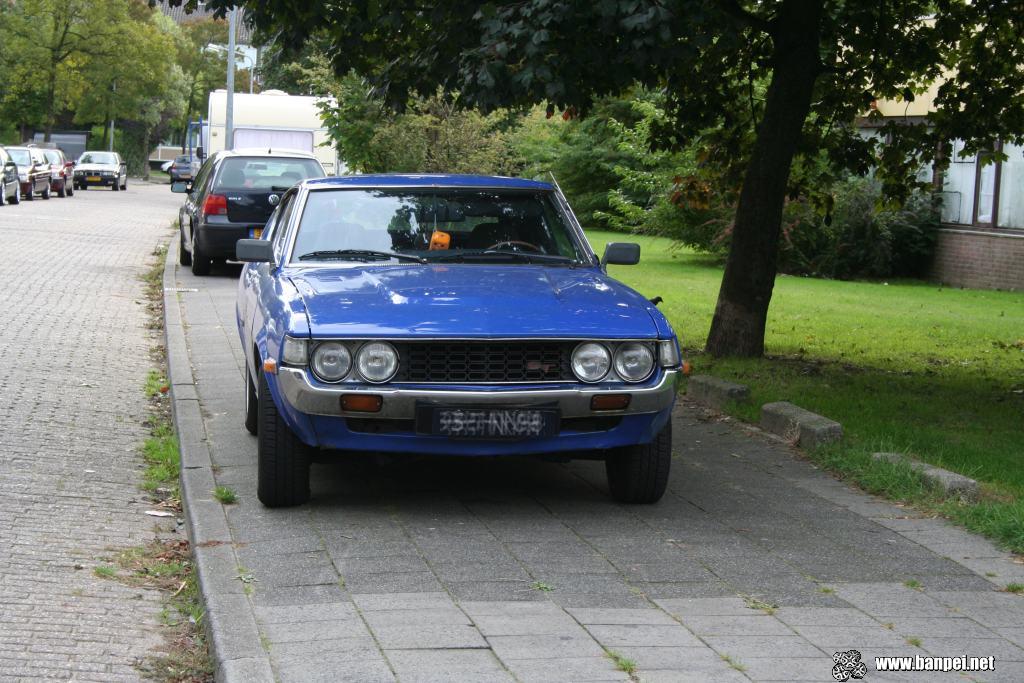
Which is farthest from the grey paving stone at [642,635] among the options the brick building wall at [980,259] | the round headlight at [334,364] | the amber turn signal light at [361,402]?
the brick building wall at [980,259]

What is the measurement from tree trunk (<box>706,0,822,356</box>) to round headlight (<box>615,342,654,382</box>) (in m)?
5.15

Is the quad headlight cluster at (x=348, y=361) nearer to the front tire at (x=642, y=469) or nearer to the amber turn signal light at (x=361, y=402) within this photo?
the amber turn signal light at (x=361, y=402)

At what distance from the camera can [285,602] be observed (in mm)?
5113

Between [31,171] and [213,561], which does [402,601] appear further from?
[31,171]

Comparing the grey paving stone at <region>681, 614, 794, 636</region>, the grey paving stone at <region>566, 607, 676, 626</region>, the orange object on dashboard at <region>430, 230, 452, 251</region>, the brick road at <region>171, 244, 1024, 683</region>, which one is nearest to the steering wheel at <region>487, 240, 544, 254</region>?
the orange object on dashboard at <region>430, 230, 452, 251</region>

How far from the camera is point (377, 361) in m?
6.18

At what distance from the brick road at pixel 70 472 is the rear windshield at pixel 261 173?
1.92 metres

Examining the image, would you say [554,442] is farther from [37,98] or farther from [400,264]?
[37,98]

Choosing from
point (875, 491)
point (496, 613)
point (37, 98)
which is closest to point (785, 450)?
point (875, 491)

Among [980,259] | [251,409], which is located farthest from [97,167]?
[251,409]

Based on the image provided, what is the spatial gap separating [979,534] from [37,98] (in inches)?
2780

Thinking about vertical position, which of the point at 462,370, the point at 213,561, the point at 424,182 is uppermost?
the point at 424,182

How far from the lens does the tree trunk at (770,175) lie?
36.3 feet

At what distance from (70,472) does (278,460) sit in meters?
1.70
